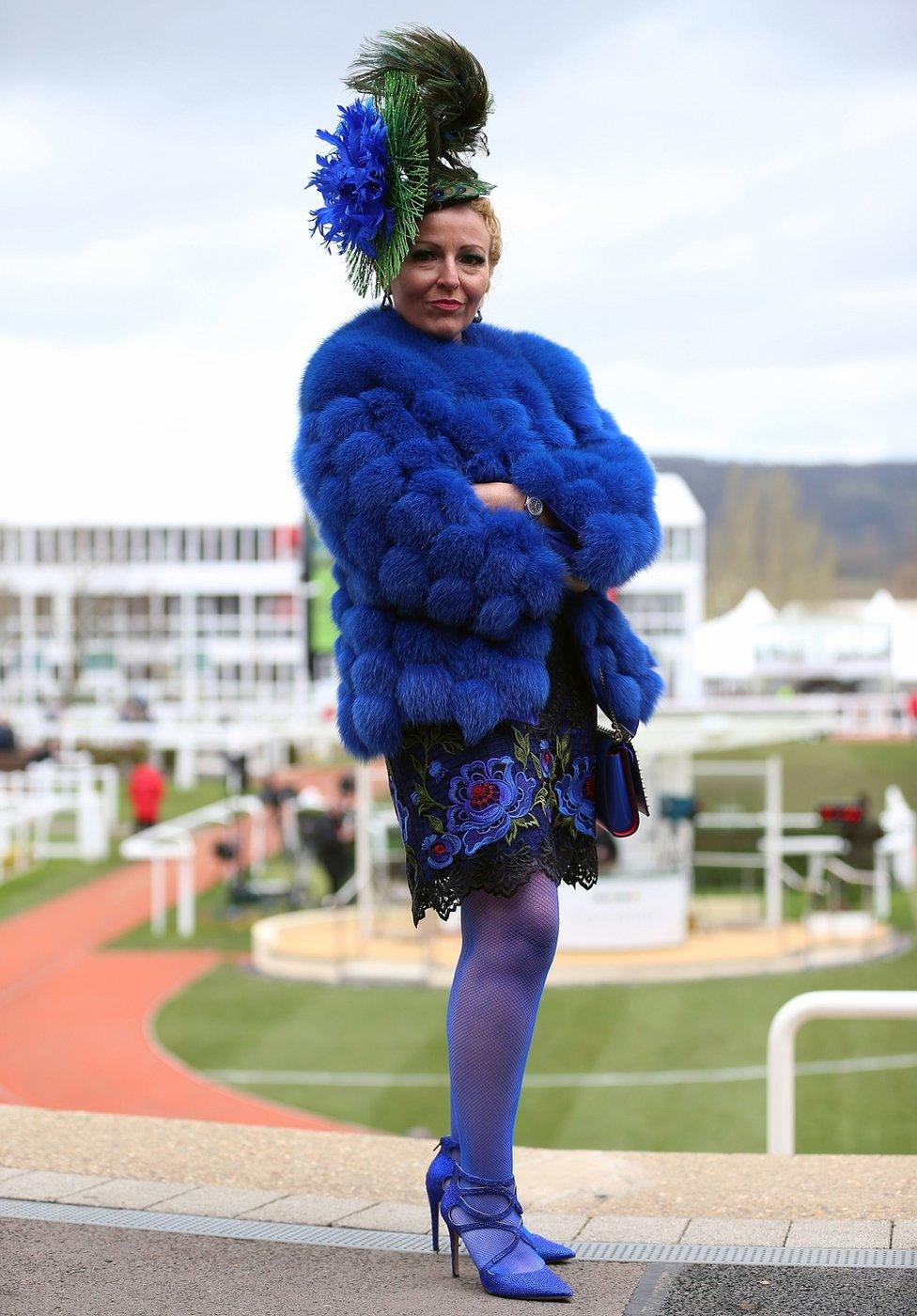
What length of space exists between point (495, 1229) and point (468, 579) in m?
0.94

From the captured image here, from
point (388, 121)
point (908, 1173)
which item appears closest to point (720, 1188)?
point (908, 1173)

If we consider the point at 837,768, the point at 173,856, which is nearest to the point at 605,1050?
the point at 173,856

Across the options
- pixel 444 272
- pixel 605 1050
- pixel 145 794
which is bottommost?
pixel 605 1050

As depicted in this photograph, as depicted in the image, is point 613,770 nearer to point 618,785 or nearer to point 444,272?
point 618,785

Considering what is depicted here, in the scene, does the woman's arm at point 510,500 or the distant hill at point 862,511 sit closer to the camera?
the woman's arm at point 510,500

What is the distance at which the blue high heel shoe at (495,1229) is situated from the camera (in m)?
2.85

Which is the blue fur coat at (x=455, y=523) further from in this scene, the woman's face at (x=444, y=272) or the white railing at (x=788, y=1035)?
the white railing at (x=788, y=1035)

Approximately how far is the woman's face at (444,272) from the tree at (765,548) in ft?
99.8

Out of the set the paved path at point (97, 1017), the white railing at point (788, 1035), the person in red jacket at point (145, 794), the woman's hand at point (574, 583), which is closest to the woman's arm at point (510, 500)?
the woman's hand at point (574, 583)

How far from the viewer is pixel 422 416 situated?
2.94m

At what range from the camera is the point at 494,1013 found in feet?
9.68

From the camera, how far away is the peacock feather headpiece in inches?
119

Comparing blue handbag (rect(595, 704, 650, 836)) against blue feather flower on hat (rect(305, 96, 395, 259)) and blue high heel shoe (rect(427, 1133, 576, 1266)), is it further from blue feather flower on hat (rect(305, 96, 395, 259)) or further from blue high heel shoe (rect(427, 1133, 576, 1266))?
blue feather flower on hat (rect(305, 96, 395, 259))

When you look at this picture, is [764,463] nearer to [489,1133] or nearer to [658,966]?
[658,966]
